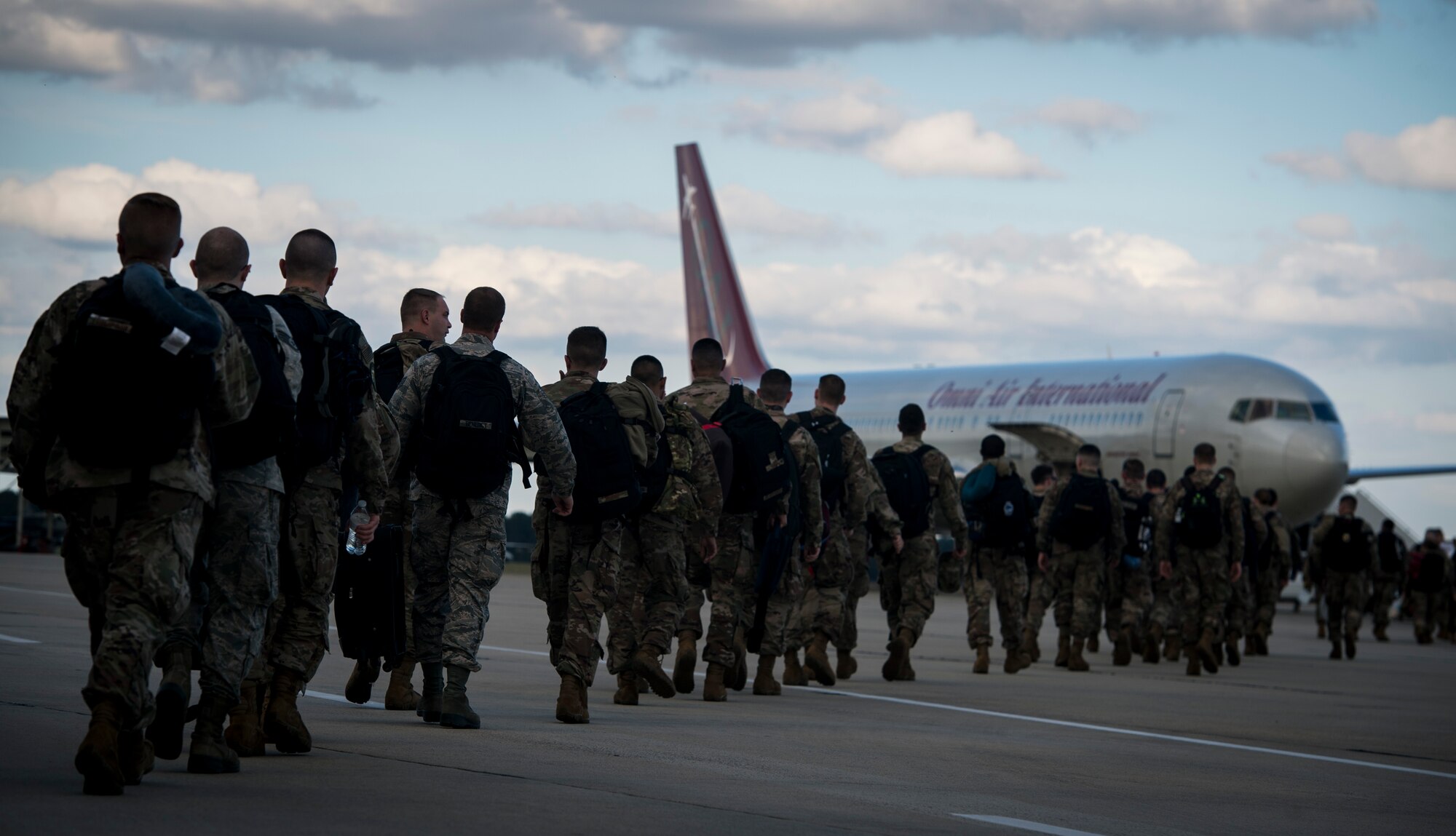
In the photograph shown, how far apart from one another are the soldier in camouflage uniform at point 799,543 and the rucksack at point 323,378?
4668 mm

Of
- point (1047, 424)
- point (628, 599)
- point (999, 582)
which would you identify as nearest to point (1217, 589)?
point (999, 582)

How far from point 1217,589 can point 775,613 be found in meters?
6.13

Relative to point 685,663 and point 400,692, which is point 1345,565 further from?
point 400,692

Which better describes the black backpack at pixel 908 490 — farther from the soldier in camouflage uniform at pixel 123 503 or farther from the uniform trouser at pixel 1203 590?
the soldier in camouflage uniform at pixel 123 503

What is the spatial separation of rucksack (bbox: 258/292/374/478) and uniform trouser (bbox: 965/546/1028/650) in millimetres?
8868

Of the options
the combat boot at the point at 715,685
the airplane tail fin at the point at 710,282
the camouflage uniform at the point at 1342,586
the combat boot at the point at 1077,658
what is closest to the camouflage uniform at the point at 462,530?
the combat boot at the point at 715,685

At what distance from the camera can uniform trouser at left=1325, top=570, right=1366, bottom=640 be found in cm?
1917

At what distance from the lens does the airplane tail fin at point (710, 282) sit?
143ft

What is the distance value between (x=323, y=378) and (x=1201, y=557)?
36.1ft

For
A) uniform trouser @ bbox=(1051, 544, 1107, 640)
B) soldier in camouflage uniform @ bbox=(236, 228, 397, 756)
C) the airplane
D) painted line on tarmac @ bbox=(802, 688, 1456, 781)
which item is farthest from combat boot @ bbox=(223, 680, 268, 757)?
the airplane

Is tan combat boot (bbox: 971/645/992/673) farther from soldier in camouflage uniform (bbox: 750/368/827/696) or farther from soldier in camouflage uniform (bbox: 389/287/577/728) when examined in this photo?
soldier in camouflage uniform (bbox: 389/287/577/728)

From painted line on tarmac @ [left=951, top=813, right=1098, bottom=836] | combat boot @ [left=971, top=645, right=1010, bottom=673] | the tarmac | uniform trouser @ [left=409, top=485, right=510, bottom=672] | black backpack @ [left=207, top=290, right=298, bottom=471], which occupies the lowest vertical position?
painted line on tarmac @ [left=951, top=813, right=1098, bottom=836]

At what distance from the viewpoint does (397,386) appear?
8109mm

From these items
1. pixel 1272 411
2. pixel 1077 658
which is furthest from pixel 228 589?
pixel 1272 411
